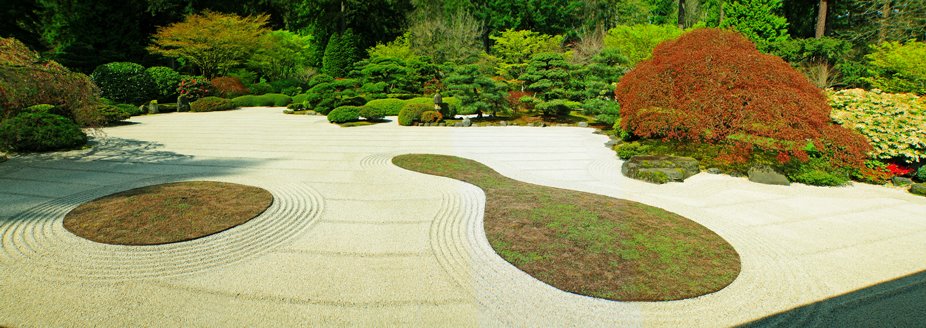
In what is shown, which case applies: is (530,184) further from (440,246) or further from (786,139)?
(786,139)

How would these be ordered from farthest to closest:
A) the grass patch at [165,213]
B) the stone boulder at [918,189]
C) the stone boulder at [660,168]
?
the stone boulder at [660,168] → the stone boulder at [918,189] → the grass patch at [165,213]

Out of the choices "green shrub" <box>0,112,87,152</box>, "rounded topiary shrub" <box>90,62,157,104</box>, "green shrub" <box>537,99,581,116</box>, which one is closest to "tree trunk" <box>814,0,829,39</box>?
"green shrub" <box>537,99,581,116</box>

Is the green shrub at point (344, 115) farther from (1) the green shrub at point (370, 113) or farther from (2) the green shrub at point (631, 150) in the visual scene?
(2) the green shrub at point (631, 150)

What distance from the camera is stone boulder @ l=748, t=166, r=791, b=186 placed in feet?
28.7

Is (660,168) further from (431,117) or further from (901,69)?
(901,69)

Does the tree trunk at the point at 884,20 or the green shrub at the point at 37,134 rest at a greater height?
the tree trunk at the point at 884,20

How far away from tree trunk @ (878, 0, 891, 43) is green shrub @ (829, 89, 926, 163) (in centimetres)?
1918

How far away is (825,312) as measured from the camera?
382 centimetres

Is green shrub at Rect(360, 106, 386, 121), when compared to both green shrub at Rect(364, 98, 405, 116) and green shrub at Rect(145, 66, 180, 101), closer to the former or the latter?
green shrub at Rect(364, 98, 405, 116)

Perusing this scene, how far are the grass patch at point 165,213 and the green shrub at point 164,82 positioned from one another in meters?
22.2

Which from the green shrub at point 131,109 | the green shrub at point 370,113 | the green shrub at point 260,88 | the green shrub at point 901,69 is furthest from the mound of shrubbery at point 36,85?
the green shrub at point 901,69

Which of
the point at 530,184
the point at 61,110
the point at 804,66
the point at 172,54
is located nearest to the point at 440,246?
the point at 530,184

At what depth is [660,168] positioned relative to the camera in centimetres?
912

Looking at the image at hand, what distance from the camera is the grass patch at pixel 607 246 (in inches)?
168
